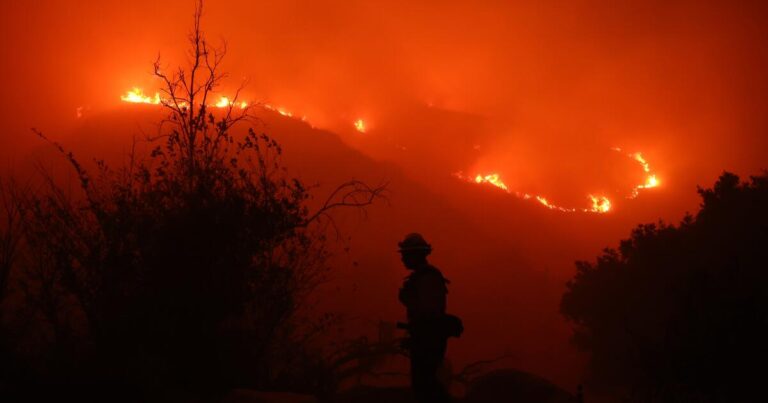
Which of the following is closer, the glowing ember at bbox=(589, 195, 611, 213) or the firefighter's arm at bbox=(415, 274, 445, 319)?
the firefighter's arm at bbox=(415, 274, 445, 319)

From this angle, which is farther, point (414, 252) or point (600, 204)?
point (600, 204)

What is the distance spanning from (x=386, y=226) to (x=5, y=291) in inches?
2298

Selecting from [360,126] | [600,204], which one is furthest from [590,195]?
[360,126]

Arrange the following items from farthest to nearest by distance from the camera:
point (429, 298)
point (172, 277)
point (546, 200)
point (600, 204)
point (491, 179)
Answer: point (600, 204) → point (546, 200) → point (491, 179) → point (172, 277) → point (429, 298)

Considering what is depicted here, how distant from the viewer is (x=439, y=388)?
7023mm

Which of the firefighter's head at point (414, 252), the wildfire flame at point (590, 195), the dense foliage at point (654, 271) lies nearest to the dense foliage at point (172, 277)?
the firefighter's head at point (414, 252)

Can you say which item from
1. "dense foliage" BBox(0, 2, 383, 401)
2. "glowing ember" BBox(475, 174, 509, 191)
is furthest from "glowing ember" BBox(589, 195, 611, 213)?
"dense foliage" BBox(0, 2, 383, 401)

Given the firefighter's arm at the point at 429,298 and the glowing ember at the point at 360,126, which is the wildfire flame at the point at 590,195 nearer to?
the glowing ember at the point at 360,126

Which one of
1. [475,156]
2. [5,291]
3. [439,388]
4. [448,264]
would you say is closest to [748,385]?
[439,388]

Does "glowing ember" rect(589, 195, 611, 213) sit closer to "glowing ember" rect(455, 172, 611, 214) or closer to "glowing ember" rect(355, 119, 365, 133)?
"glowing ember" rect(455, 172, 611, 214)

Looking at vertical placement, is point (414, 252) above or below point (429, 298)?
above

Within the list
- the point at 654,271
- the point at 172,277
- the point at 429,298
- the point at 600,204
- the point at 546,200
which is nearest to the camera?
the point at 429,298

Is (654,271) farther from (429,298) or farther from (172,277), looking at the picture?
(172,277)

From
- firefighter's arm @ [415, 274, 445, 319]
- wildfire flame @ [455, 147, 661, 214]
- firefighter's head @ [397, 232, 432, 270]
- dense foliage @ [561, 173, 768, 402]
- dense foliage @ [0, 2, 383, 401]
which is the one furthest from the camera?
wildfire flame @ [455, 147, 661, 214]
